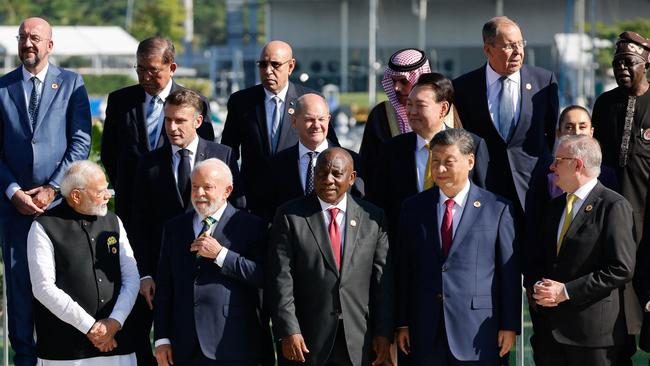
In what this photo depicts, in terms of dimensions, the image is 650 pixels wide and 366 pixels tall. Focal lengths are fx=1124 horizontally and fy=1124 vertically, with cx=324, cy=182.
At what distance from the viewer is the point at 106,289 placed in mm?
6414

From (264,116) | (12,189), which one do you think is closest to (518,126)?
(264,116)

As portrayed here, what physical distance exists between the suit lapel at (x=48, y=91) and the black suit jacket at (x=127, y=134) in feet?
1.14

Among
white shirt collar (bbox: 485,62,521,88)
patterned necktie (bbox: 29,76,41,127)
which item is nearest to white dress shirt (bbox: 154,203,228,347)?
patterned necktie (bbox: 29,76,41,127)

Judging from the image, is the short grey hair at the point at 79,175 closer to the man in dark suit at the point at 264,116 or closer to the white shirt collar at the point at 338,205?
the man in dark suit at the point at 264,116

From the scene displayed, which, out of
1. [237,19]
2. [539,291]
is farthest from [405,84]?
[237,19]

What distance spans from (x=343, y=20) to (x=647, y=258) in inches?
2285

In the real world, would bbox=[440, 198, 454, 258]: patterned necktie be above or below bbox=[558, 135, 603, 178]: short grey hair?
below

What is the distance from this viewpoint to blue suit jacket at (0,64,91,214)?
715cm

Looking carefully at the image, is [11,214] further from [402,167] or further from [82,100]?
[402,167]

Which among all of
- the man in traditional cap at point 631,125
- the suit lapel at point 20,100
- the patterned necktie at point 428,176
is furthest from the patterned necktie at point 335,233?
the suit lapel at point 20,100

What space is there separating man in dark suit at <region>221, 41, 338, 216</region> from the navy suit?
98 centimetres

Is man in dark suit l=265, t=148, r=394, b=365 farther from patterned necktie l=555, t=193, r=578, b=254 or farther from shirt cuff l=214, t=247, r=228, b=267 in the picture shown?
patterned necktie l=555, t=193, r=578, b=254

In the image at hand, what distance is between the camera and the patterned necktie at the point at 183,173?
6781mm

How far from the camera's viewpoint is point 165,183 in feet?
22.2
